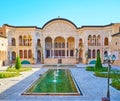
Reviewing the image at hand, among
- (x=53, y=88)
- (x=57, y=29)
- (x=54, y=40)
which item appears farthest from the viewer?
(x=54, y=40)

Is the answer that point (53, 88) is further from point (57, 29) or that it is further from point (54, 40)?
point (54, 40)

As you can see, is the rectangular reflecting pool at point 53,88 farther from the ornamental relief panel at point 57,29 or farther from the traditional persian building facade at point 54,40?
the ornamental relief panel at point 57,29

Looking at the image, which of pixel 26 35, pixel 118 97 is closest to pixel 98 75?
pixel 118 97

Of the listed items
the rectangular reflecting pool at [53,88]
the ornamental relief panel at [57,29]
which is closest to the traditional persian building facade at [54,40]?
the ornamental relief panel at [57,29]

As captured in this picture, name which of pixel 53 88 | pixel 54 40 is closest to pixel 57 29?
pixel 54 40

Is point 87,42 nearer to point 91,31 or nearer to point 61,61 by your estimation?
point 91,31

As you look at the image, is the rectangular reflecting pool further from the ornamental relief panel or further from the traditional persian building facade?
the ornamental relief panel

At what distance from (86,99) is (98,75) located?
38.5ft

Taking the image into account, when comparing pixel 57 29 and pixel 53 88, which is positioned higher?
pixel 57 29

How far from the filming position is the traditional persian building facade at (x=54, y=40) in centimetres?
4600

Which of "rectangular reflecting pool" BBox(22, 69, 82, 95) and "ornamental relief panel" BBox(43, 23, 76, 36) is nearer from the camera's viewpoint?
"rectangular reflecting pool" BBox(22, 69, 82, 95)

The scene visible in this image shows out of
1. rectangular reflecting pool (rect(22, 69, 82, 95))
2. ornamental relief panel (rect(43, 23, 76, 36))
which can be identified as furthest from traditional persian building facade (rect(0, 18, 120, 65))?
rectangular reflecting pool (rect(22, 69, 82, 95))

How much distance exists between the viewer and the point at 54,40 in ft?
161

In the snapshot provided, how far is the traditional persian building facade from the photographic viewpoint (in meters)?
46.0
